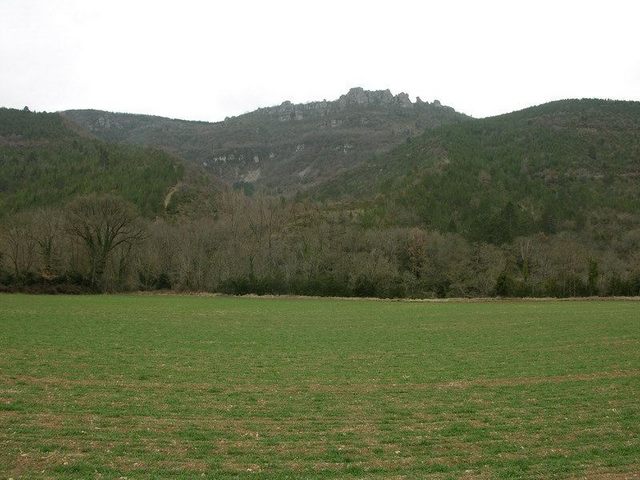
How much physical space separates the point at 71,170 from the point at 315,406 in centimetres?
16319

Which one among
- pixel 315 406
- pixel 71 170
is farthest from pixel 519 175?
pixel 315 406

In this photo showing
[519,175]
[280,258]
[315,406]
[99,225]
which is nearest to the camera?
[315,406]

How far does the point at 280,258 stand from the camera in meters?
99.4

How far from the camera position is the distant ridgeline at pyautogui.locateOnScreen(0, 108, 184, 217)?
139625mm

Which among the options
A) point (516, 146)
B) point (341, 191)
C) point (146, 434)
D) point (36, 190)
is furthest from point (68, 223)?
point (516, 146)

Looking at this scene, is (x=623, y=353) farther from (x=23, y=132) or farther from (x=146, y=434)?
(x=23, y=132)

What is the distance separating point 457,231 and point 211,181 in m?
88.9

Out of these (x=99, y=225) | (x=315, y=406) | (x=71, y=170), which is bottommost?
(x=315, y=406)

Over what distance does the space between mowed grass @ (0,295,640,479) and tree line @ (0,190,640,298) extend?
170 feet

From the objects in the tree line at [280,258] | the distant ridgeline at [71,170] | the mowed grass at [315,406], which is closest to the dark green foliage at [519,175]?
the tree line at [280,258]

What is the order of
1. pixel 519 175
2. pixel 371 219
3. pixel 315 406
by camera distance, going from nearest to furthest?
pixel 315 406, pixel 371 219, pixel 519 175

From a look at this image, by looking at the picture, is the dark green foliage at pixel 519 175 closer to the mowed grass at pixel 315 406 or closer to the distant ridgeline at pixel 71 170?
the distant ridgeline at pixel 71 170

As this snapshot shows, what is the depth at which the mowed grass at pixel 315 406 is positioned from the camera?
10.9 m

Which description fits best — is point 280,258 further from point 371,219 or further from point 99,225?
point 371,219
